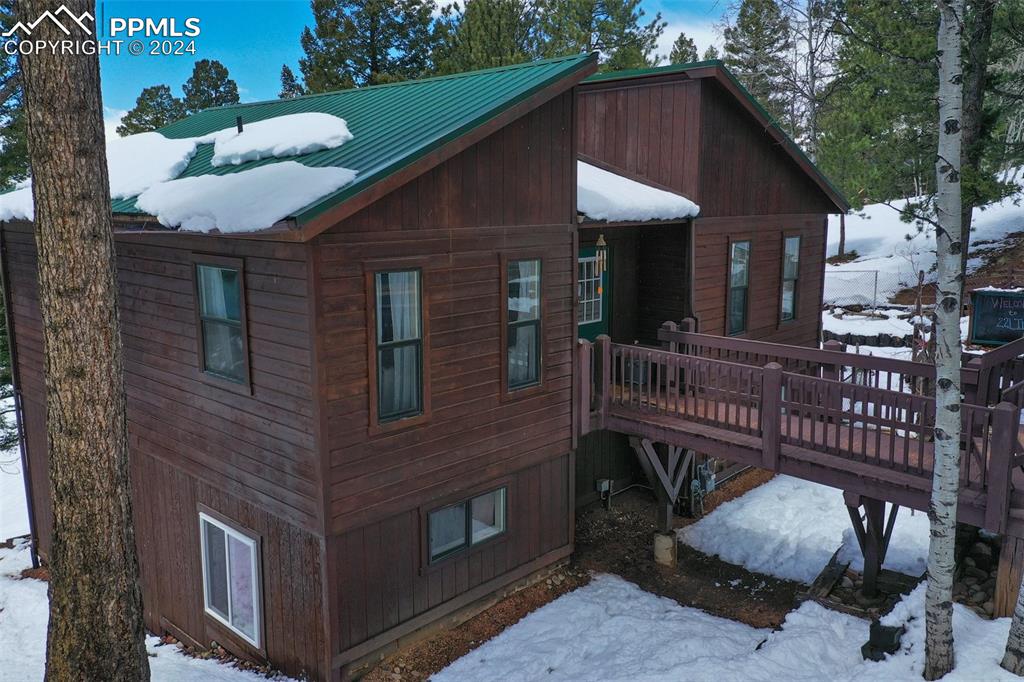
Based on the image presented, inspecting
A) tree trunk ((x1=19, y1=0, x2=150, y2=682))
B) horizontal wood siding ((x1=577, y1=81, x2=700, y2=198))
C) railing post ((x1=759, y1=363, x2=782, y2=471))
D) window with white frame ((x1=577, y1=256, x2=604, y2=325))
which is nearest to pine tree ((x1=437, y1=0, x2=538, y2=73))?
horizontal wood siding ((x1=577, y1=81, x2=700, y2=198))

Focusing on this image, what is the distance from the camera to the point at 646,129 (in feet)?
43.8

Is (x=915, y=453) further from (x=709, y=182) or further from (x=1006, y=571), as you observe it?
(x=709, y=182)

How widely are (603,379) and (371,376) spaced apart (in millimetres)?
4063

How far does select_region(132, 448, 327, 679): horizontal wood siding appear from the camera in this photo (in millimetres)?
8898

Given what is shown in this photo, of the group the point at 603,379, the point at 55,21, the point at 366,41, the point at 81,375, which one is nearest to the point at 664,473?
the point at 603,379

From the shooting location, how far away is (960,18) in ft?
21.5

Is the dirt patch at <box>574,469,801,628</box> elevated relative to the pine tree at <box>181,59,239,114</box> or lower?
lower

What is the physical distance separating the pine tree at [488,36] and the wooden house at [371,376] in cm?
1761

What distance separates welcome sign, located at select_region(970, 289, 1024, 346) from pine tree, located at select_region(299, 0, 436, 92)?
21.0 metres

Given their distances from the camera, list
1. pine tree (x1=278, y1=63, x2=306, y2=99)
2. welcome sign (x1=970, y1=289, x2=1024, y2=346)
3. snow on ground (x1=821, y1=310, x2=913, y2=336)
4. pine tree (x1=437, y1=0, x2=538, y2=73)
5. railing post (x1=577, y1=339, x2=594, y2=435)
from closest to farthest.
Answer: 1. railing post (x1=577, y1=339, x2=594, y2=435)
2. welcome sign (x1=970, y1=289, x2=1024, y2=346)
3. snow on ground (x1=821, y1=310, x2=913, y2=336)
4. pine tree (x1=437, y1=0, x2=538, y2=73)
5. pine tree (x1=278, y1=63, x2=306, y2=99)

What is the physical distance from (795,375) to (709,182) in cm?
502

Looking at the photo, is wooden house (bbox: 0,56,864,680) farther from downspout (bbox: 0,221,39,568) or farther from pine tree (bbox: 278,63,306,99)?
pine tree (bbox: 278,63,306,99)

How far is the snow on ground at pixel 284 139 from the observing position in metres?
9.34

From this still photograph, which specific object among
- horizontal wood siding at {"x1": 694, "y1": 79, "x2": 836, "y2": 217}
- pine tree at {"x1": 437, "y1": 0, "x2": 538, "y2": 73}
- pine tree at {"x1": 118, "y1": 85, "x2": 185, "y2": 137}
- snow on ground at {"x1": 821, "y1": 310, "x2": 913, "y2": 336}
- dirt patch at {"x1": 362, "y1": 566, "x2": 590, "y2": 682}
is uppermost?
pine tree at {"x1": 437, "y1": 0, "x2": 538, "y2": 73}
